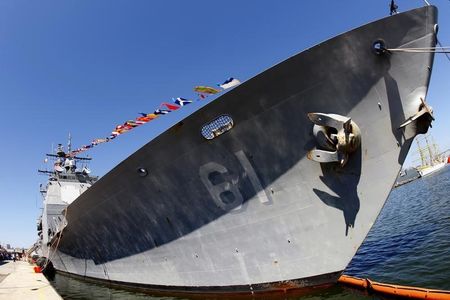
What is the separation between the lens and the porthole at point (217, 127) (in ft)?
19.6

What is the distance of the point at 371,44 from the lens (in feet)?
16.5

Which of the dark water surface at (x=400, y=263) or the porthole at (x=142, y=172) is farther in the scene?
the porthole at (x=142, y=172)

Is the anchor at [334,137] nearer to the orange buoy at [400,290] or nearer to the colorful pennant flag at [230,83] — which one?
the colorful pennant flag at [230,83]

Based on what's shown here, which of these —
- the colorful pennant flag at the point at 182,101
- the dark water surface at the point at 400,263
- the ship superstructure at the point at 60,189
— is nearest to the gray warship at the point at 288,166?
the colorful pennant flag at the point at 182,101

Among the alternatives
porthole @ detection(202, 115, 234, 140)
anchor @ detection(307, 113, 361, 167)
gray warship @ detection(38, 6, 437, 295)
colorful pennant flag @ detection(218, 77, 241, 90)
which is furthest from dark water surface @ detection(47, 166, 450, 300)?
colorful pennant flag @ detection(218, 77, 241, 90)

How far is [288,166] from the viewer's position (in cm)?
588

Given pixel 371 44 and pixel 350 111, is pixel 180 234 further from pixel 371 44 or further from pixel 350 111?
pixel 371 44

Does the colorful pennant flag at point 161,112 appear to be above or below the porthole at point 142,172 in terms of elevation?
above

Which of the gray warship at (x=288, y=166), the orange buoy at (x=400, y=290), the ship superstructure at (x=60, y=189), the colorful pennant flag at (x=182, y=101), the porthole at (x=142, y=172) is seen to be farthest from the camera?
the ship superstructure at (x=60, y=189)

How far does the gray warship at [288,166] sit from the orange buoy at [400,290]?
3.08 feet

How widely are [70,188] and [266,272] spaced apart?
53.5 feet

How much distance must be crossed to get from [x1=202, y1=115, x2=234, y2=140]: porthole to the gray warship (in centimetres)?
2

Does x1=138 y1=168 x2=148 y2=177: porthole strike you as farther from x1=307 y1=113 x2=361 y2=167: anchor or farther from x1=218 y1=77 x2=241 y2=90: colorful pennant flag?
x1=307 y1=113 x2=361 y2=167: anchor

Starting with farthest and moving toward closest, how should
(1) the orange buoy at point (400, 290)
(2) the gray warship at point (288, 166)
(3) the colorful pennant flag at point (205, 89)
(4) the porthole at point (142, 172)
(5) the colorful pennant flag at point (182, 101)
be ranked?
(4) the porthole at point (142, 172)
(5) the colorful pennant flag at point (182, 101)
(3) the colorful pennant flag at point (205, 89)
(2) the gray warship at point (288, 166)
(1) the orange buoy at point (400, 290)
